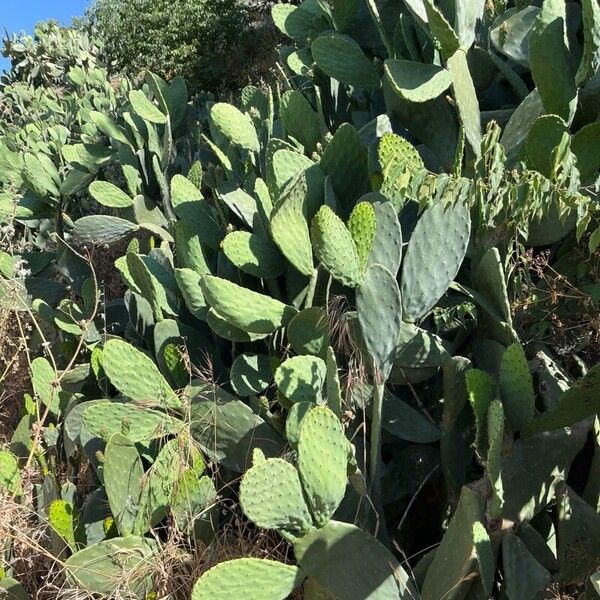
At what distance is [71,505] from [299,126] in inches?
54.5

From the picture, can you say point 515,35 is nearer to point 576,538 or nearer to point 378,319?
point 378,319

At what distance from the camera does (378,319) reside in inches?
73.6

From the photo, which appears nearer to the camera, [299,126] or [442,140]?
[442,140]

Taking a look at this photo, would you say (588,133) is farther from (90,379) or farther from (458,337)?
(90,379)

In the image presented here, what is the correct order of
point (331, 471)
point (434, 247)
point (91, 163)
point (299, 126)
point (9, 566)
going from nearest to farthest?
point (331, 471)
point (434, 247)
point (9, 566)
point (299, 126)
point (91, 163)

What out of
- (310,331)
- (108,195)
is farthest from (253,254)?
(108,195)

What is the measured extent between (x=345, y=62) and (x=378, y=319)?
119 centimetres

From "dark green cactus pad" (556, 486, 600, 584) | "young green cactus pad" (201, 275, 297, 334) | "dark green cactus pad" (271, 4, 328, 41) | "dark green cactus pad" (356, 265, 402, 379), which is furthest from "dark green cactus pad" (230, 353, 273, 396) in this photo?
"dark green cactus pad" (271, 4, 328, 41)

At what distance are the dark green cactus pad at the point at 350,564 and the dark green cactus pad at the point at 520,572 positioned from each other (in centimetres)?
20

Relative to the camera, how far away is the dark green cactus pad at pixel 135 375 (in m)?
2.12

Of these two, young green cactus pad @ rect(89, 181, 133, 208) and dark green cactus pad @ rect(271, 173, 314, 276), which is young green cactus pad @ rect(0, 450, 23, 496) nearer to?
dark green cactus pad @ rect(271, 173, 314, 276)

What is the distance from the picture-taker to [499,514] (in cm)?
164

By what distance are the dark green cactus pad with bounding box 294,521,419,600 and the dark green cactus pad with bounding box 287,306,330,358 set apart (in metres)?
0.50

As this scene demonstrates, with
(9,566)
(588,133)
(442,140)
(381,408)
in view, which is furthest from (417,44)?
(9,566)
